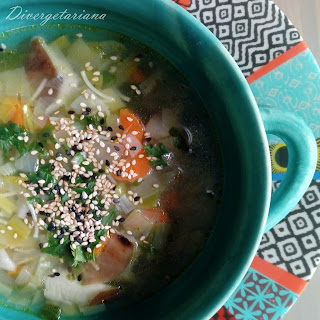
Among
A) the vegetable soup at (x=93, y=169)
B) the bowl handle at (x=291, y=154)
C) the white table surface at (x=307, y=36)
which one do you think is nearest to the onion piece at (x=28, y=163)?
the vegetable soup at (x=93, y=169)

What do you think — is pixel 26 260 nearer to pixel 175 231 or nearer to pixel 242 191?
pixel 175 231

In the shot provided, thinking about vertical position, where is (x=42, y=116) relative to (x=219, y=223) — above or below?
above

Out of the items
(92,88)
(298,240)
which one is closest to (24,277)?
(92,88)

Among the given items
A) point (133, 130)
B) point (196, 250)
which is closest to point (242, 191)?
point (196, 250)

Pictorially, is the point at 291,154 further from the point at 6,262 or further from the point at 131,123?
the point at 6,262

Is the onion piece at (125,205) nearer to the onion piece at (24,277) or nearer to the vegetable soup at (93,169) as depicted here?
the vegetable soup at (93,169)

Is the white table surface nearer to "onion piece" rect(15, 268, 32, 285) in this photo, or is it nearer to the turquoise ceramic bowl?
the turquoise ceramic bowl

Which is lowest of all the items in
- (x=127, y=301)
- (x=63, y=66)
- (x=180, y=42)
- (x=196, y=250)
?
(x=127, y=301)
